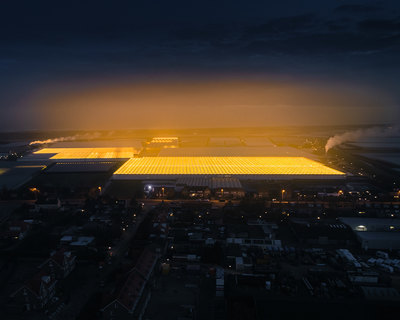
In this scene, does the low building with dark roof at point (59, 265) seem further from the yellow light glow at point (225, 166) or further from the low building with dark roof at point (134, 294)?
the yellow light glow at point (225, 166)

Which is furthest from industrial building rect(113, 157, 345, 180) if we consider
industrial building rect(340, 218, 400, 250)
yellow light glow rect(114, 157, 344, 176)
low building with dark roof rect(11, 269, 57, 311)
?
low building with dark roof rect(11, 269, 57, 311)

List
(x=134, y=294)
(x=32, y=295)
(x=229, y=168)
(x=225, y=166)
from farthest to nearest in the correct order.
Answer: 1. (x=225, y=166)
2. (x=229, y=168)
3. (x=32, y=295)
4. (x=134, y=294)

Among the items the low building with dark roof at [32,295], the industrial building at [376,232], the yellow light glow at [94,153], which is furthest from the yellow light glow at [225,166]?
the low building with dark roof at [32,295]

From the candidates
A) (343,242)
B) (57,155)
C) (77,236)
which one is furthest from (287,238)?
(57,155)

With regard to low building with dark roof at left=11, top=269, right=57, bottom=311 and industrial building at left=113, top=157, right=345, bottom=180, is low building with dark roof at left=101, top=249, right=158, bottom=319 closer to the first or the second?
low building with dark roof at left=11, top=269, right=57, bottom=311

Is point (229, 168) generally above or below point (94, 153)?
below

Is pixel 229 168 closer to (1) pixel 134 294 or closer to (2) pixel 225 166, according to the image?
(2) pixel 225 166

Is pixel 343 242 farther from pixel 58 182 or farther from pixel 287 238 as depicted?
pixel 58 182

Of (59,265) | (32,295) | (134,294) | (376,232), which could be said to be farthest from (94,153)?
(376,232)
